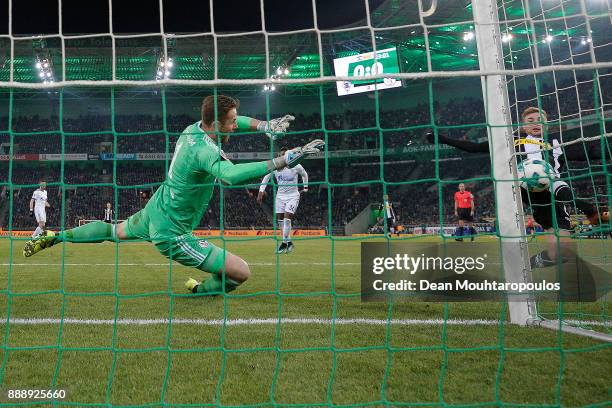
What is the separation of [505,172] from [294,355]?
227 centimetres

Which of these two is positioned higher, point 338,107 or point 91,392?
point 338,107

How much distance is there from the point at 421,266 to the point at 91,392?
11.2 feet

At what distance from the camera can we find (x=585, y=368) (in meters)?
2.69

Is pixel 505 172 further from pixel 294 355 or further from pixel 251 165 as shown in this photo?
pixel 294 355

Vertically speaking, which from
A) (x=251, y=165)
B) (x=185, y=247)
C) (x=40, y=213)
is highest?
(x=40, y=213)

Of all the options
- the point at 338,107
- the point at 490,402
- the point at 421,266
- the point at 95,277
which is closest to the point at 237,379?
the point at 490,402

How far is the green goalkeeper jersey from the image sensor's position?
3.53 m

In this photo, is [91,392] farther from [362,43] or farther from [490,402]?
[362,43]

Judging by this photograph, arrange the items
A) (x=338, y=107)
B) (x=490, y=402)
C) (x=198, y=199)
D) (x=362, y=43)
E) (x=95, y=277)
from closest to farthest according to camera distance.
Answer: (x=490, y=402), (x=198, y=199), (x=95, y=277), (x=362, y=43), (x=338, y=107)

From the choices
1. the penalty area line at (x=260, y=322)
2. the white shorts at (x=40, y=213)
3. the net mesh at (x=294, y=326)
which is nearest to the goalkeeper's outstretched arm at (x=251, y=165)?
the net mesh at (x=294, y=326)

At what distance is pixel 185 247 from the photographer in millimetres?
3799

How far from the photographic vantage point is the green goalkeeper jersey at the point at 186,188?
11.6ft

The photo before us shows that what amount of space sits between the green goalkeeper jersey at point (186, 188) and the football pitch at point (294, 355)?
1.96ft

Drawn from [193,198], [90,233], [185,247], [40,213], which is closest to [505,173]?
[193,198]
